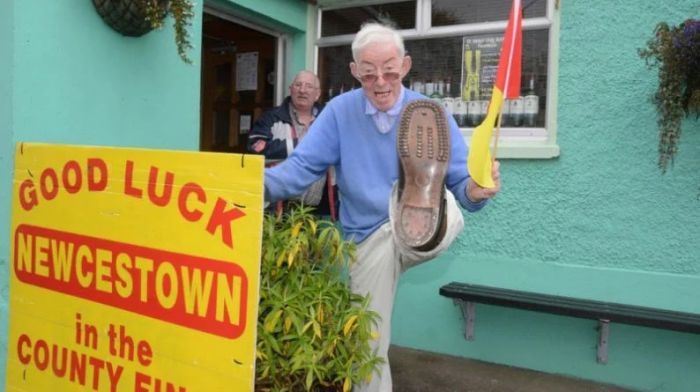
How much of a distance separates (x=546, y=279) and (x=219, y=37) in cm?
325

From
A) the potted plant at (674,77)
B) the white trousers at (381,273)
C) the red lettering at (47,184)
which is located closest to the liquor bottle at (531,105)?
the potted plant at (674,77)

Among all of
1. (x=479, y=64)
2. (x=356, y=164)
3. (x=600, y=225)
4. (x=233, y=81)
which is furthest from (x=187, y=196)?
(x=233, y=81)

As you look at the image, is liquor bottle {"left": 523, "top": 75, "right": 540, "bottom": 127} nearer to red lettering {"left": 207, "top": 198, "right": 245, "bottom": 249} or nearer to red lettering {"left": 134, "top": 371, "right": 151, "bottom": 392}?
red lettering {"left": 207, "top": 198, "right": 245, "bottom": 249}

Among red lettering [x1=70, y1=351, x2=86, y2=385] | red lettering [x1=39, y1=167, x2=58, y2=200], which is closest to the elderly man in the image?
red lettering [x1=39, y1=167, x2=58, y2=200]

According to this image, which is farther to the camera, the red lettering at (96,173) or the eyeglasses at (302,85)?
the eyeglasses at (302,85)

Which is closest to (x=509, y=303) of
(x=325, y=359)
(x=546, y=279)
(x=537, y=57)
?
(x=546, y=279)

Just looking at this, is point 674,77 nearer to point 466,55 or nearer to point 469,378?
point 466,55

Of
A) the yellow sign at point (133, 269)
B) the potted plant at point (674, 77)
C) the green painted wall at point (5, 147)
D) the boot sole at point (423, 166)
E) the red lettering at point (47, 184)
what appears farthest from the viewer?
the potted plant at point (674, 77)

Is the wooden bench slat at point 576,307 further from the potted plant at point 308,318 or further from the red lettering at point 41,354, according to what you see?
the red lettering at point 41,354

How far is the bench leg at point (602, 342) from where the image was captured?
344 cm

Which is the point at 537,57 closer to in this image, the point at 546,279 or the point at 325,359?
the point at 546,279

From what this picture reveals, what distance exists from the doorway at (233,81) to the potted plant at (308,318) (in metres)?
2.87

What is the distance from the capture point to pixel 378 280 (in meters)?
2.18

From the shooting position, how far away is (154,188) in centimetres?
164
